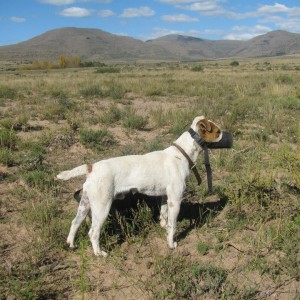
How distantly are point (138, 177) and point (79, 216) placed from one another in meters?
0.82

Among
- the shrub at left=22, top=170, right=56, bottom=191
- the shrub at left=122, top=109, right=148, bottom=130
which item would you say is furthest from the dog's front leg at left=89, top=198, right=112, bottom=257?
the shrub at left=122, top=109, right=148, bottom=130

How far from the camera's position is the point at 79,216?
14.3 ft

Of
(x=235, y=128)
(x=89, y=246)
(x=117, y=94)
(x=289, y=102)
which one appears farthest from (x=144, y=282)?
(x=117, y=94)

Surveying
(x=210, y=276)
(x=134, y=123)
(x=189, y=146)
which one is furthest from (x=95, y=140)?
(x=210, y=276)

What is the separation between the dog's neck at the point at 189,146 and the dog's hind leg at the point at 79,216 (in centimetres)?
135

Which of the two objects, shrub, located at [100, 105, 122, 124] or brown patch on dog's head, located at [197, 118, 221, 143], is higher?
brown patch on dog's head, located at [197, 118, 221, 143]

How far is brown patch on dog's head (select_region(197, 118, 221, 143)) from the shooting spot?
15.2ft

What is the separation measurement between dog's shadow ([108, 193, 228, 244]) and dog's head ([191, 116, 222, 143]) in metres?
1.00

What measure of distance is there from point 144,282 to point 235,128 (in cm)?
662

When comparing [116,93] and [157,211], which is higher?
[116,93]

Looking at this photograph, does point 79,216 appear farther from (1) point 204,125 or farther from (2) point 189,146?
(1) point 204,125

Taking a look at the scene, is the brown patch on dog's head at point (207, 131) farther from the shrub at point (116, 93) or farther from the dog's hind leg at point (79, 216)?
the shrub at point (116, 93)

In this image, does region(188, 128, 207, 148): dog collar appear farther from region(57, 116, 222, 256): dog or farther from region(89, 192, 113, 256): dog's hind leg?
region(89, 192, 113, 256): dog's hind leg

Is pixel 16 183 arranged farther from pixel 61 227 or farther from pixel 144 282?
pixel 144 282
